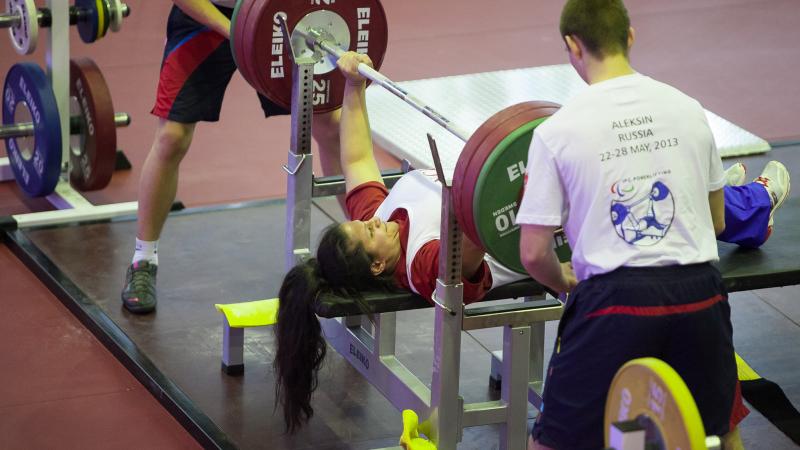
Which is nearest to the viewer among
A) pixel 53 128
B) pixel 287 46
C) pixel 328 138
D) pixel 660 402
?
pixel 660 402

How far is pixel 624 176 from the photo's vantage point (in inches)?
94.5

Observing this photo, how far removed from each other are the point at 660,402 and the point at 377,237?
1182 mm

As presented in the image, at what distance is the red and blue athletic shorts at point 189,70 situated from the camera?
3992 mm

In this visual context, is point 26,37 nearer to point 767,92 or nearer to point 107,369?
point 107,369

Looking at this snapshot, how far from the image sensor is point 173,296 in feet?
13.8

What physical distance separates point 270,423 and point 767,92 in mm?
3675

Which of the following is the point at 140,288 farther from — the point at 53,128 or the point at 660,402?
the point at 660,402

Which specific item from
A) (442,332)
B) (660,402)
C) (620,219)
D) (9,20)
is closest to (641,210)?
(620,219)

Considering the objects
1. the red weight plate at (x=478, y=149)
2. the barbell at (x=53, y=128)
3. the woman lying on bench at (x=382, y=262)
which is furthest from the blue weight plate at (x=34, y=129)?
the red weight plate at (x=478, y=149)

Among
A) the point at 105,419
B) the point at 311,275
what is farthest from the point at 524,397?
the point at 105,419

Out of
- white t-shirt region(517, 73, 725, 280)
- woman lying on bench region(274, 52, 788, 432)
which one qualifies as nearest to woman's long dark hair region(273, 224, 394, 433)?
woman lying on bench region(274, 52, 788, 432)

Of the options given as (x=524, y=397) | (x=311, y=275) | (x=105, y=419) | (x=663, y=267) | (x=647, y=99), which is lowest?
(x=105, y=419)

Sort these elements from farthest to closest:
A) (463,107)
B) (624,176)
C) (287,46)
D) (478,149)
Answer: (463,107) → (287,46) → (478,149) → (624,176)

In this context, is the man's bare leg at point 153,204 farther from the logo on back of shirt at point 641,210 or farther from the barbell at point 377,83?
the logo on back of shirt at point 641,210
